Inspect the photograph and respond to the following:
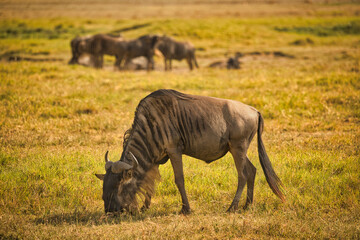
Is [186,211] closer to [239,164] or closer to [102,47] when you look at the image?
[239,164]

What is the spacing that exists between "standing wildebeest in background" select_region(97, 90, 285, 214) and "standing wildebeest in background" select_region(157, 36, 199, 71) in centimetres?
1531

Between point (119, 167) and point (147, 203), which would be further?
point (147, 203)

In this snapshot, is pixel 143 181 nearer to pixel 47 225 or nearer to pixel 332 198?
pixel 47 225

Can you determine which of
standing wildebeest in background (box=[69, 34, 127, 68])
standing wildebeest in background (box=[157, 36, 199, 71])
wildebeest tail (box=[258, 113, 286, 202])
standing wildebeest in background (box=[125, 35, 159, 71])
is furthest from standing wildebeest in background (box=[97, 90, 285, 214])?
standing wildebeest in background (box=[157, 36, 199, 71])

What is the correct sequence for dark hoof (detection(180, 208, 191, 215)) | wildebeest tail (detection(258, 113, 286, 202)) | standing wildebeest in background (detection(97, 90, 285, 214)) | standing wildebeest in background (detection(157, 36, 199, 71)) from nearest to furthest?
standing wildebeest in background (detection(97, 90, 285, 214))
dark hoof (detection(180, 208, 191, 215))
wildebeest tail (detection(258, 113, 286, 202))
standing wildebeest in background (detection(157, 36, 199, 71))

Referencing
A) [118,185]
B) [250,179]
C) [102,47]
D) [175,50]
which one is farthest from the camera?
[175,50]

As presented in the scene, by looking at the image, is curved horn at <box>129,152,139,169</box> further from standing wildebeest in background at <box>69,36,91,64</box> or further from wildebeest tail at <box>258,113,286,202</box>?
standing wildebeest in background at <box>69,36,91,64</box>

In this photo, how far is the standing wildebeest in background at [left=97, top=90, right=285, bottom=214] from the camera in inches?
188

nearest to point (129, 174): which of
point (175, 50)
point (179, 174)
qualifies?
point (179, 174)

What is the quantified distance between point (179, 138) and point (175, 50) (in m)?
16.2

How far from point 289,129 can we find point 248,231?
16.2ft

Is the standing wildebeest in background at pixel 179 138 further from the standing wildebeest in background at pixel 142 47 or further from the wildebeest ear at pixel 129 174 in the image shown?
the standing wildebeest in background at pixel 142 47

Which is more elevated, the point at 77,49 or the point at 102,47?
the point at 102,47

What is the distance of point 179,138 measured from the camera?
4895 mm
